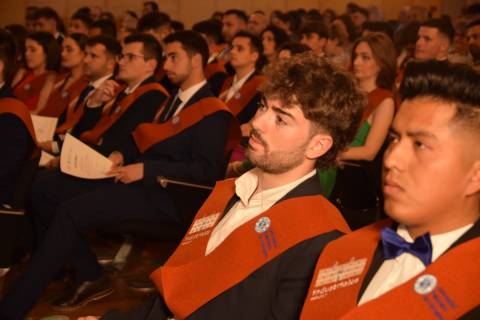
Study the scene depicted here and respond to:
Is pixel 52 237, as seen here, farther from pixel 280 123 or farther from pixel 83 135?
pixel 280 123

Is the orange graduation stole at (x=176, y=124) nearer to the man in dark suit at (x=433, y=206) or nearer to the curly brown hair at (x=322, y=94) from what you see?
the curly brown hair at (x=322, y=94)

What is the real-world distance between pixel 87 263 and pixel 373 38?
229 cm

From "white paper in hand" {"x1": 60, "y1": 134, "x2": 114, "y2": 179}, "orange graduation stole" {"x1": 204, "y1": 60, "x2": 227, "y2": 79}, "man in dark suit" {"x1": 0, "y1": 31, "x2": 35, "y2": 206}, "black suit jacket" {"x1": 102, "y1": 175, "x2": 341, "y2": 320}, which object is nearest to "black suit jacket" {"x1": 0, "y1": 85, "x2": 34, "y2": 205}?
"man in dark suit" {"x1": 0, "y1": 31, "x2": 35, "y2": 206}

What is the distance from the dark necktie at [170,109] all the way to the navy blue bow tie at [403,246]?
9.31 feet

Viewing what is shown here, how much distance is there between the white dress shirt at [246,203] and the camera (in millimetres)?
2332

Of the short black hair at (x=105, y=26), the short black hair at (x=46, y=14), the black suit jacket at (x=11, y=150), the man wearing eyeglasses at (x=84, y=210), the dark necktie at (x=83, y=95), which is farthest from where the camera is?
the short black hair at (x=46, y=14)

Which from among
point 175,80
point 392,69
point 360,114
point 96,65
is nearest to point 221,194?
point 360,114

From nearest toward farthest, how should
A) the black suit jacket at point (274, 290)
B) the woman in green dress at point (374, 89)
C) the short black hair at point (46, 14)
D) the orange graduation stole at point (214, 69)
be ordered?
1. the black suit jacket at point (274, 290)
2. the woman in green dress at point (374, 89)
3. the orange graduation stole at point (214, 69)
4. the short black hair at point (46, 14)

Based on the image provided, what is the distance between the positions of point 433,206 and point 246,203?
822 mm

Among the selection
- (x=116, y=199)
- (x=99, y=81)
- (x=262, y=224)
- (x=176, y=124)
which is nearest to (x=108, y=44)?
(x=99, y=81)

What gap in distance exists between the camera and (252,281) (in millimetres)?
2141

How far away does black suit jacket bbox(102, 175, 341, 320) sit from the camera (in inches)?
81.6

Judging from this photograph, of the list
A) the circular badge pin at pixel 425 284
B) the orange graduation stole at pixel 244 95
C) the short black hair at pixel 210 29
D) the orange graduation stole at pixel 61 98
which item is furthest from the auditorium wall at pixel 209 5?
the circular badge pin at pixel 425 284

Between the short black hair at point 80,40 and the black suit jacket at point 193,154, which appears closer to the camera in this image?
the black suit jacket at point 193,154
